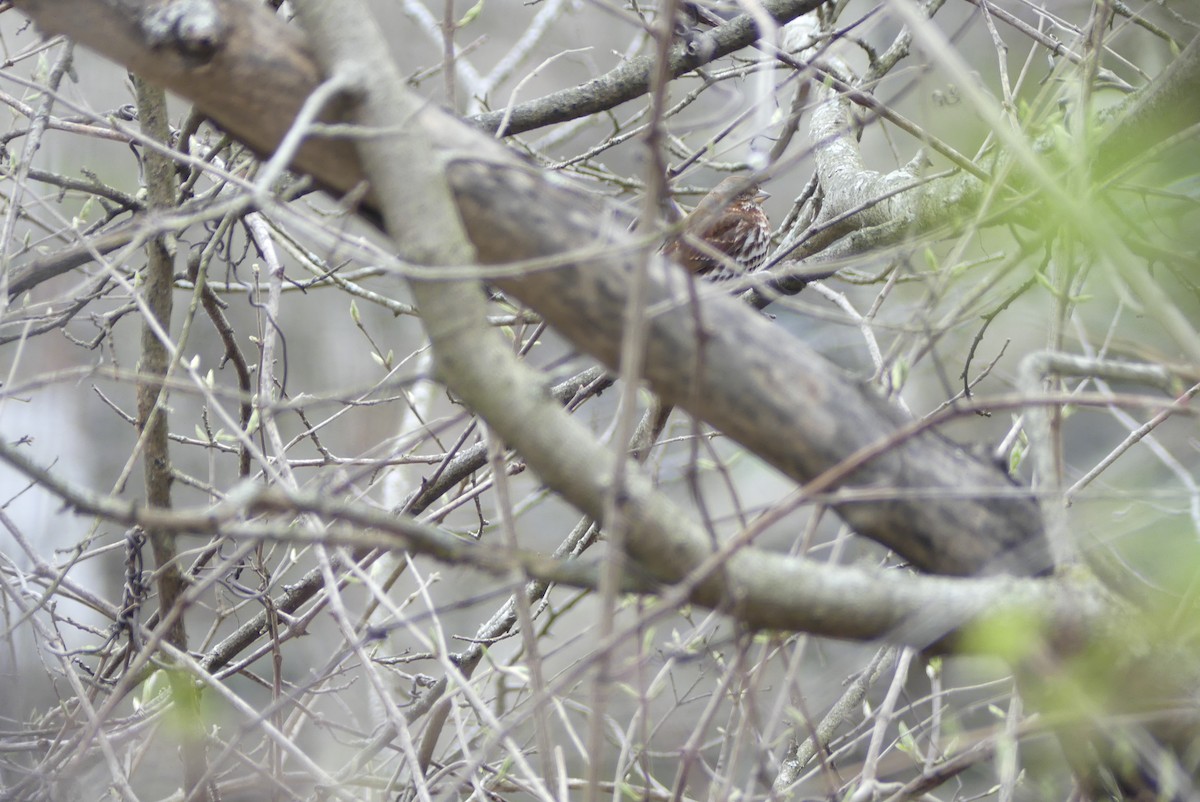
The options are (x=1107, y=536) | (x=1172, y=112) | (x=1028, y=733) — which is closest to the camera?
(x=1028, y=733)

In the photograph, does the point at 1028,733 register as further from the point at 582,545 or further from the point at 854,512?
the point at 582,545

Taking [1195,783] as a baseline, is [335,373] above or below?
above

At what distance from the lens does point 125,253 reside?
1189mm

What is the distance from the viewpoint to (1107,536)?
127cm

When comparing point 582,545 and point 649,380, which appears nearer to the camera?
point 649,380

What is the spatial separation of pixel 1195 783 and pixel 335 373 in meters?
7.89

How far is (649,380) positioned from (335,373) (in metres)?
7.67

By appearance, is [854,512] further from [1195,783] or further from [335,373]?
[335,373]

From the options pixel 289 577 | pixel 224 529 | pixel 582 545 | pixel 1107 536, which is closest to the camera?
pixel 224 529

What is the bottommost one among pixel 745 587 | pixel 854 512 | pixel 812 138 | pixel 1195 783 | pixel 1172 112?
pixel 1195 783

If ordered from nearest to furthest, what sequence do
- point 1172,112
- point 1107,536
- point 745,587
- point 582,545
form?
1. point 745,587
2. point 1107,536
3. point 1172,112
4. point 582,545

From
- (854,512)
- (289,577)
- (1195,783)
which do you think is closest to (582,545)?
(854,512)

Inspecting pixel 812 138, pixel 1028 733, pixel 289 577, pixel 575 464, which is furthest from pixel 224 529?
pixel 289 577

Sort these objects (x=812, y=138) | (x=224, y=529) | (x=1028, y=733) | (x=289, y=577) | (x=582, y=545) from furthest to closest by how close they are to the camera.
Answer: (x=289, y=577) < (x=812, y=138) < (x=582, y=545) < (x=1028, y=733) < (x=224, y=529)
